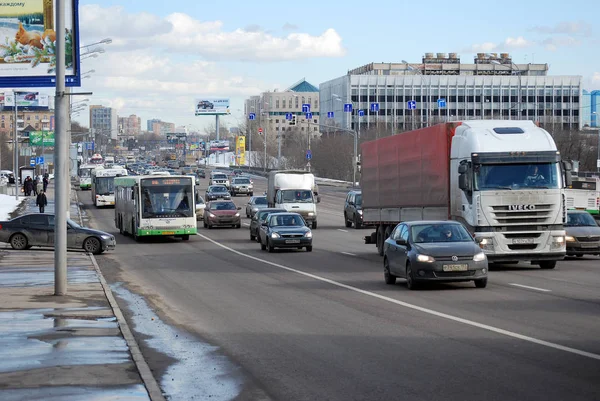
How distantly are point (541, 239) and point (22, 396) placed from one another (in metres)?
19.2

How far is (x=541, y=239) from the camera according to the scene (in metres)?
26.5

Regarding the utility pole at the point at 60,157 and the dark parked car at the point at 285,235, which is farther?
the dark parked car at the point at 285,235

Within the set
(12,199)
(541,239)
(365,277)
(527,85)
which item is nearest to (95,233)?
(365,277)

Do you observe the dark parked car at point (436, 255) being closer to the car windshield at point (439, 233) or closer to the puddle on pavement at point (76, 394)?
the car windshield at point (439, 233)

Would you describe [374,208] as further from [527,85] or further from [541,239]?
[527,85]

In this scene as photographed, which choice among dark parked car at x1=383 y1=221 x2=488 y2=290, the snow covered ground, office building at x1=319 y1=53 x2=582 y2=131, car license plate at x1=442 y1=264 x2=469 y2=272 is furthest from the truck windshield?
office building at x1=319 y1=53 x2=582 y2=131

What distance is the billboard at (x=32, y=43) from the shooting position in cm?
2569

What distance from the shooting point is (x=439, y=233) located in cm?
2248

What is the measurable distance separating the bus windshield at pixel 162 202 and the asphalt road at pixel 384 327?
1294 cm

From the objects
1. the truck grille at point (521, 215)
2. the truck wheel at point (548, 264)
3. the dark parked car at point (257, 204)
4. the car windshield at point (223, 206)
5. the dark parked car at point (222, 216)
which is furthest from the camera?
the dark parked car at point (257, 204)

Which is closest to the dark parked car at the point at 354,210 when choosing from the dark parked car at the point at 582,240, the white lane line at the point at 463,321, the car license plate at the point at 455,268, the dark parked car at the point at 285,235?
the dark parked car at the point at 285,235

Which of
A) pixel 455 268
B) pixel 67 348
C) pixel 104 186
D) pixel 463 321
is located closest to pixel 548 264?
pixel 455 268

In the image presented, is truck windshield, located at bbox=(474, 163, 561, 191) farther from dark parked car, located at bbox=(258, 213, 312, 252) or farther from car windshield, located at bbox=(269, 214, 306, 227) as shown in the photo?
car windshield, located at bbox=(269, 214, 306, 227)

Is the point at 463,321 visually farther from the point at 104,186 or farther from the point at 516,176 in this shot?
the point at 104,186
